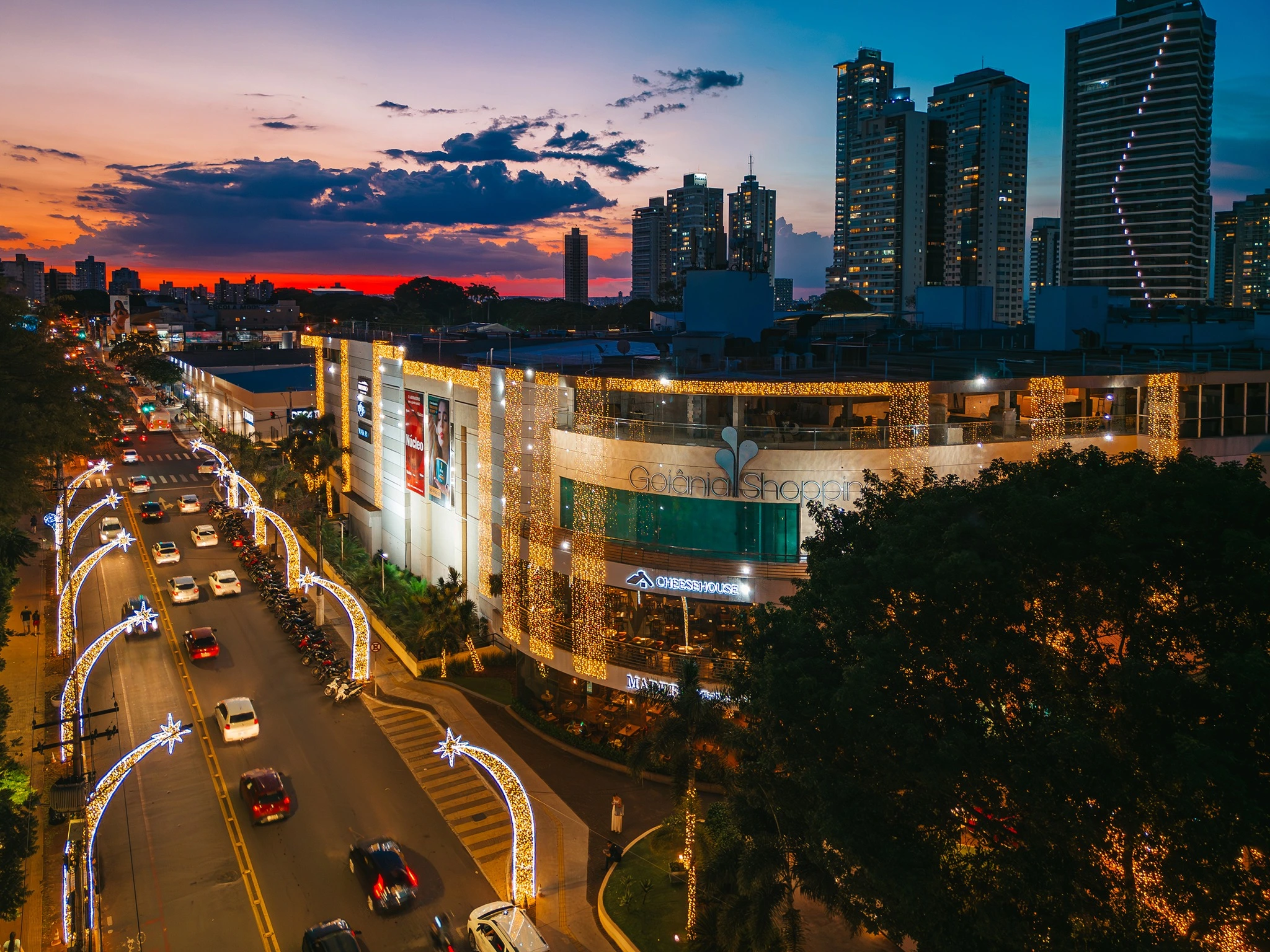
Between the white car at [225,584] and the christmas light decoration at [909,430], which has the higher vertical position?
the christmas light decoration at [909,430]

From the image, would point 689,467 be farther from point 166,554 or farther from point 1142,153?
point 1142,153

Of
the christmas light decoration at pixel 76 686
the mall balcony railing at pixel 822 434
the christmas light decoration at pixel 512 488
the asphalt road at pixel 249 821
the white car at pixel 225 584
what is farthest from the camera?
the white car at pixel 225 584

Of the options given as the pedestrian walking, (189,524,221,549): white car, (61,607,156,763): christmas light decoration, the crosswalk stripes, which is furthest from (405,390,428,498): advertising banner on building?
the pedestrian walking

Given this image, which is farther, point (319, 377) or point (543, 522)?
point (319, 377)

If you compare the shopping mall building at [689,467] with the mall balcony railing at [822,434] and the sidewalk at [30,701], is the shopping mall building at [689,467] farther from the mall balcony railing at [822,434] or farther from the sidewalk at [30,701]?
the sidewalk at [30,701]

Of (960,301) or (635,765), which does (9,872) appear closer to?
(635,765)

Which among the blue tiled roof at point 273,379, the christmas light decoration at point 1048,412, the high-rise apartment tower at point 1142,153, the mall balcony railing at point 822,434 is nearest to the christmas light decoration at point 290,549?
the mall balcony railing at point 822,434

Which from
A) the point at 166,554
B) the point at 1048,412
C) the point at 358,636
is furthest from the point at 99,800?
the point at 166,554
